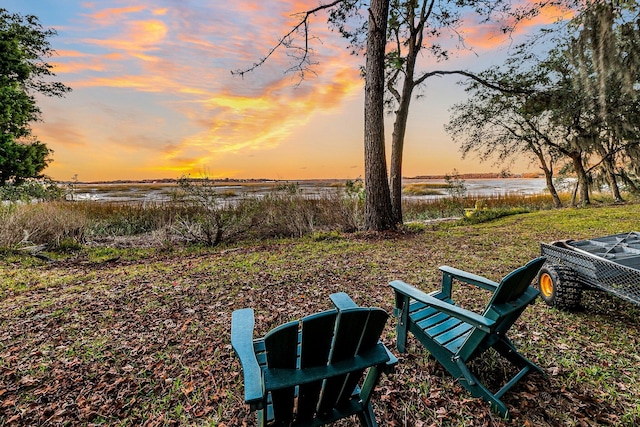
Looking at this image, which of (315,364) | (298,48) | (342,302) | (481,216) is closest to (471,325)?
(342,302)

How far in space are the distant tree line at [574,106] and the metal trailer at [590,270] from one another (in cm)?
318

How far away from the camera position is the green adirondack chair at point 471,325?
172cm

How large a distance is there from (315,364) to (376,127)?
6.61 metres

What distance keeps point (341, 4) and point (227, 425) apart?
10495mm

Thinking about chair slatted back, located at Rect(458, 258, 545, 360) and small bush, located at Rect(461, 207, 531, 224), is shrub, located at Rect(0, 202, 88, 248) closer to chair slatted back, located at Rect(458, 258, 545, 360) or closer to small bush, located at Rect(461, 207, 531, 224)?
chair slatted back, located at Rect(458, 258, 545, 360)

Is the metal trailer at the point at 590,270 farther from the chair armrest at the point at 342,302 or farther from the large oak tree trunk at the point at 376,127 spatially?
the large oak tree trunk at the point at 376,127

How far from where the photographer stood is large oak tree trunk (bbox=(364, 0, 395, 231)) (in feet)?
23.2

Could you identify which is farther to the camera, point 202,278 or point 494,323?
point 202,278

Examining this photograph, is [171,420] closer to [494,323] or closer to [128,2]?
[494,323]

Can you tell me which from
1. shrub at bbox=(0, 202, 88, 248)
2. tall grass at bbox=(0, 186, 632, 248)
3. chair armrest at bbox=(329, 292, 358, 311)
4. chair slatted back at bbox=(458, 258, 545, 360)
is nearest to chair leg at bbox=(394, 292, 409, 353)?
chair slatted back at bbox=(458, 258, 545, 360)

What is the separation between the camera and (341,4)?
8953mm

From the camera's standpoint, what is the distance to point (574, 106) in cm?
871

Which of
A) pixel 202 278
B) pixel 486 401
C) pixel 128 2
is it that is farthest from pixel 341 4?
pixel 486 401

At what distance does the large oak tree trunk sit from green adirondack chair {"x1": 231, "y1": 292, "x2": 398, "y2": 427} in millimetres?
5990
